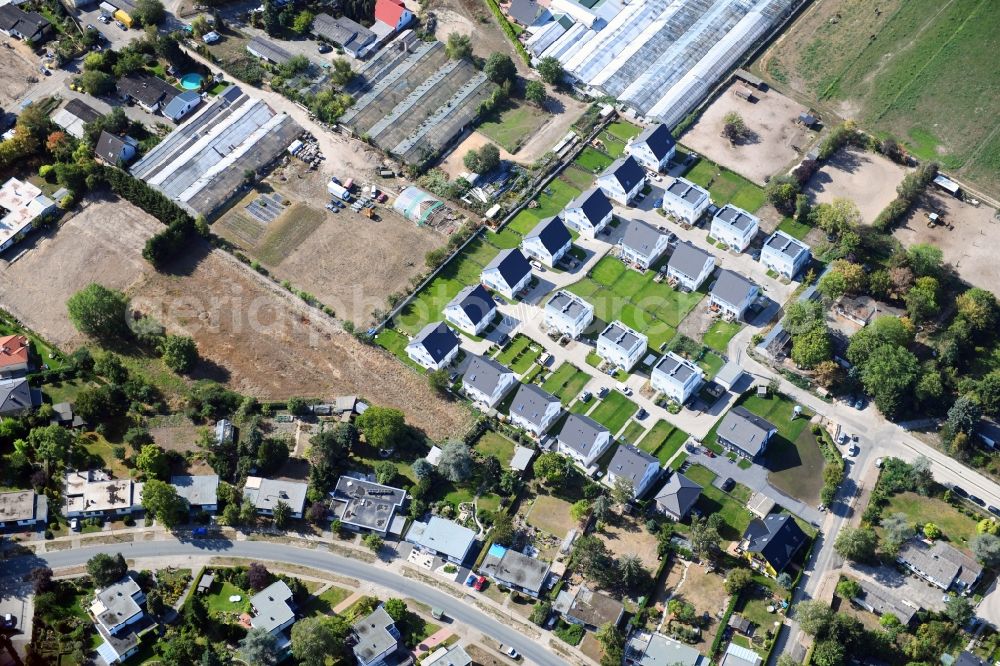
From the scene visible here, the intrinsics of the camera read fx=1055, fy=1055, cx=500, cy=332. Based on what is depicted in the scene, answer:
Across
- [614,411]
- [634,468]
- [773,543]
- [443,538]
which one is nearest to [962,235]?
[614,411]

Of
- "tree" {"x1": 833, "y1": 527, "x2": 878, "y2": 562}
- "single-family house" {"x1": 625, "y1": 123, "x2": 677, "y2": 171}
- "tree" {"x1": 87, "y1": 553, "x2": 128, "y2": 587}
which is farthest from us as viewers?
"single-family house" {"x1": 625, "y1": 123, "x2": 677, "y2": 171}

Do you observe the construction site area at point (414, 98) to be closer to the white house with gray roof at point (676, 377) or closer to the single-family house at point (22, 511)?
the white house with gray roof at point (676, 377)

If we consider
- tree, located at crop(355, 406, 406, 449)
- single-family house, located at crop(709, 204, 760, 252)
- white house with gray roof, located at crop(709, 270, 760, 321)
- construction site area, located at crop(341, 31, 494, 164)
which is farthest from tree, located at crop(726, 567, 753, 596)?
construction site area, located at crop(341, 31, 494, 164)

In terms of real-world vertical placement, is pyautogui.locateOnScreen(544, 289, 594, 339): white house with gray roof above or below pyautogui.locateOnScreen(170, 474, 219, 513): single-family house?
above

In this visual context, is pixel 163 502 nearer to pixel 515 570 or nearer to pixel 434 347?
pixel 434 347

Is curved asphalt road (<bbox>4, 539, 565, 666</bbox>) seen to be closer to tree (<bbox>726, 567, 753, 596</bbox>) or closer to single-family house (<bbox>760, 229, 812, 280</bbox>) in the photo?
tree (<bbox>726, 567, 753, 596</bbox>)

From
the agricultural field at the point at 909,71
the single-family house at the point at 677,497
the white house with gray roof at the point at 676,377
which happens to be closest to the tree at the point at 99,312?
the white house with gray roof at the point at 676,377

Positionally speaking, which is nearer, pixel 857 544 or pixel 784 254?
pixel 857 544

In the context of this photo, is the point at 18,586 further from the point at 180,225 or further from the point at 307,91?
the point at 307,91
